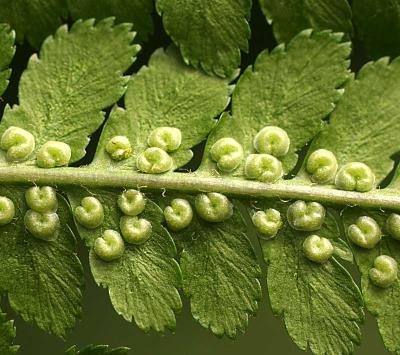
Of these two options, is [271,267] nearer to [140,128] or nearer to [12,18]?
[140,128]

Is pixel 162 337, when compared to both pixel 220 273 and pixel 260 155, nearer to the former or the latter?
pixel 220 273

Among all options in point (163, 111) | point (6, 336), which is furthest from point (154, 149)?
point (6, 336)

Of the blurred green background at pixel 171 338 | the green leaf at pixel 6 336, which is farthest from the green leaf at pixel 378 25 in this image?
the green leaf at pixel 6 336

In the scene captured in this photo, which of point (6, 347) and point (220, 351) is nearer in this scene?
point (6, 347)

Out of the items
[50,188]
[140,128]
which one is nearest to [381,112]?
[140,128]

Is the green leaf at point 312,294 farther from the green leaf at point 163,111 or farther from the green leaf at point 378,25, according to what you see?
the green leaf at point 378,25
